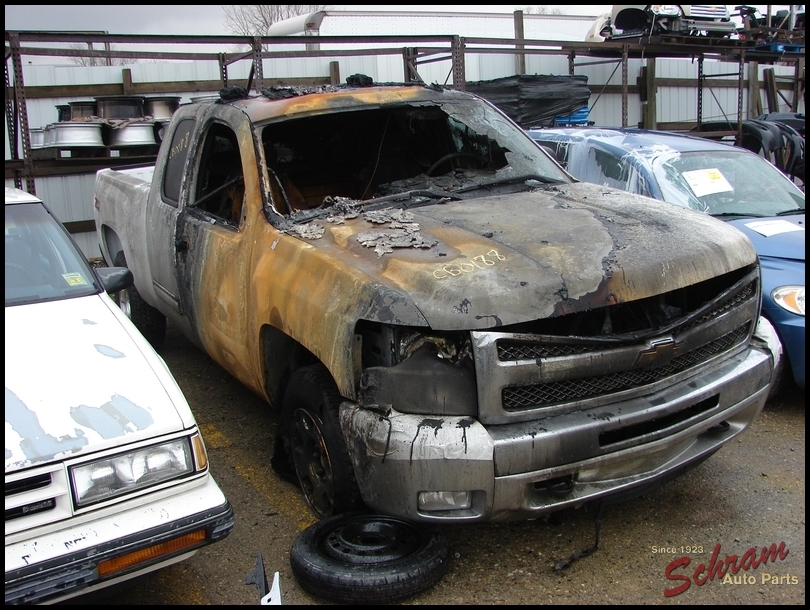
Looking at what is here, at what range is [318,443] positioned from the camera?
339 centimetres

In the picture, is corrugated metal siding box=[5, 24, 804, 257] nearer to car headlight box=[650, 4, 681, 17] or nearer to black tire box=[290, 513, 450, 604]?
car headlight box=[650, 4, 681, 17]

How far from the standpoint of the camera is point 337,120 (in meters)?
4.89

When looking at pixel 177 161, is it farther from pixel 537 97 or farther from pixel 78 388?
pixel 537 97

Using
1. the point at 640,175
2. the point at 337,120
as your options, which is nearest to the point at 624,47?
the point at 640,175

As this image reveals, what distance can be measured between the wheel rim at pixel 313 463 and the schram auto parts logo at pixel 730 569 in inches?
55.8

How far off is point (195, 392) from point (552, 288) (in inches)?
130

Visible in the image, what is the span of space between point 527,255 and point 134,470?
5.51 ft

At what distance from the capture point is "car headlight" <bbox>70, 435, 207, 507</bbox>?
2.55 meters

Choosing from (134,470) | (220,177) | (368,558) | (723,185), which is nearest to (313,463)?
(368,558)

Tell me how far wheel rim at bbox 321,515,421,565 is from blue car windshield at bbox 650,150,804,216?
333cm

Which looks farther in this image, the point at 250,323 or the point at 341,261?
the point at 250,323

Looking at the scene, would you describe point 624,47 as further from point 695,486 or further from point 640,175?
point 695,486

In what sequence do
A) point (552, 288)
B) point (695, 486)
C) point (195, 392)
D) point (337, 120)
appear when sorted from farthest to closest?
1. point (195, 392)
2. point (337, 120)
3. point (695, 486)
4. point (552, 288)

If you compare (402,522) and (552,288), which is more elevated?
(552,288)
